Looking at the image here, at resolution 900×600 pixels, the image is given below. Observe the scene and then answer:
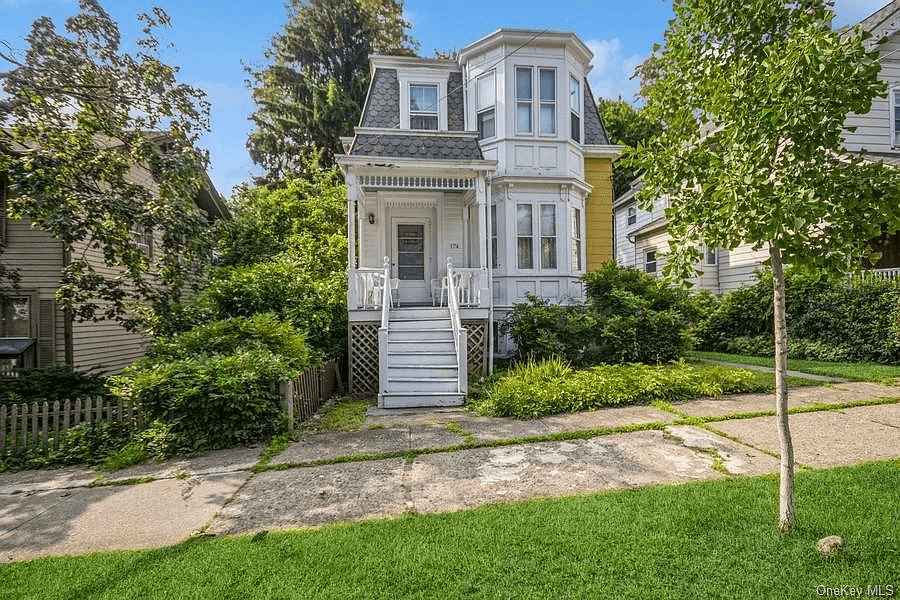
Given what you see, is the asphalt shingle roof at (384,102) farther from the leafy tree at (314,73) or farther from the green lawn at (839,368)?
the leafy tree at (314,73)

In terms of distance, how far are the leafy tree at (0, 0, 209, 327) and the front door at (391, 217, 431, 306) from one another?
16.2 ft

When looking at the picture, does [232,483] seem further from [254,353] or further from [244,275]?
[244,275]

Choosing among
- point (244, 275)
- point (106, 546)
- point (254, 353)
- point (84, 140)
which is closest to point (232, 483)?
point (106, 546)

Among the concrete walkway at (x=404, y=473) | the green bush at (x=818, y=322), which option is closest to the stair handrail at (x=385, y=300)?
Result: the concrete walkway at (x=404, y=473)

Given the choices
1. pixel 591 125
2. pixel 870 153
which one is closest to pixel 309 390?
pixel 591 125

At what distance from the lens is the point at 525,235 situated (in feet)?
37.6

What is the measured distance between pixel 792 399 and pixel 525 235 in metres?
6.48

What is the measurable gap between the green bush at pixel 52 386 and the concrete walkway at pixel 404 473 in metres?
2.96

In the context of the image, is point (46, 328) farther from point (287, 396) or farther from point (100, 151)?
point (287, 396)

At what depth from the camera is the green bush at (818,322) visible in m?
9.52

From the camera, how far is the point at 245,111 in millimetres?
24172

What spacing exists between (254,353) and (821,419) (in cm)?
728

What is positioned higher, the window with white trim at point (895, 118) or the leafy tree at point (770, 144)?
the window with white trim at point (895, 118)

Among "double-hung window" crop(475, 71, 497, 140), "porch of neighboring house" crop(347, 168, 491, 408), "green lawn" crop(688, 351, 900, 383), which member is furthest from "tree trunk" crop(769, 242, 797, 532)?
"double-hung window" crop(475, 71, 497, 140)
